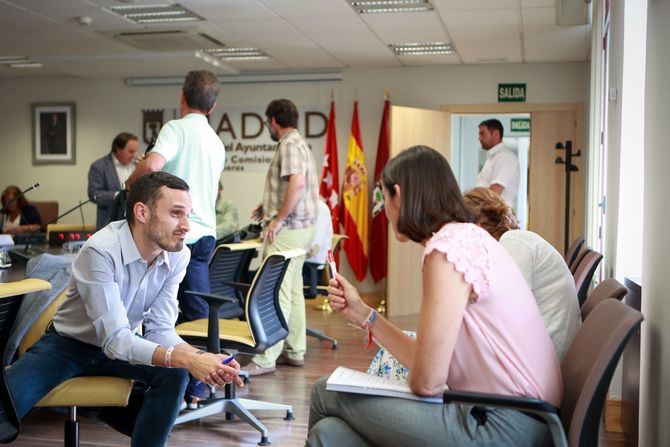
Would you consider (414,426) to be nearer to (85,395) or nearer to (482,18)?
(85,395)

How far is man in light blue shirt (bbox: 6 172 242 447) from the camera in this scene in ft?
7.92

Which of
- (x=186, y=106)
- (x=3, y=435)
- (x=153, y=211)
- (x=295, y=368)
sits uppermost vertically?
(x=186, y=106)

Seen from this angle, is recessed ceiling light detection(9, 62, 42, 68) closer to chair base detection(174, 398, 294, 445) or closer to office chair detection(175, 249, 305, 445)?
office chair detection(175, 249, 305, 445)

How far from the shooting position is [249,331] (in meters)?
3.73

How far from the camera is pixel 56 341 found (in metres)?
2.58

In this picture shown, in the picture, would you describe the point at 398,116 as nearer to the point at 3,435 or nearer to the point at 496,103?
the point at 496,103

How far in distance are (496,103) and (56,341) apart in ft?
22.9

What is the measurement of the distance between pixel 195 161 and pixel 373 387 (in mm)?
2278

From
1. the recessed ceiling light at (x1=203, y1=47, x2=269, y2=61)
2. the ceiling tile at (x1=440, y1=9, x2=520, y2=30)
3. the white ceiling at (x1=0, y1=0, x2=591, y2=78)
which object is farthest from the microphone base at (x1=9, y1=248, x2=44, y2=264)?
the recessed ceiling light at (x1=203, y1=47, x2=269, y2=61)

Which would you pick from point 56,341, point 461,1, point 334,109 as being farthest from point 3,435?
point 334,109

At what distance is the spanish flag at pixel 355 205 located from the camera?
29.6 ft

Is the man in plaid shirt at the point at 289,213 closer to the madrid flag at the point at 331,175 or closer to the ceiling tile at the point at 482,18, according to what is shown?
the ceiling tile at the point at 482,18

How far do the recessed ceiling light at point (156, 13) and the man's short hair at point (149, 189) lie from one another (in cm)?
394

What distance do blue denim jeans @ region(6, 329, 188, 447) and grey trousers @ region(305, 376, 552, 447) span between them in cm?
67
